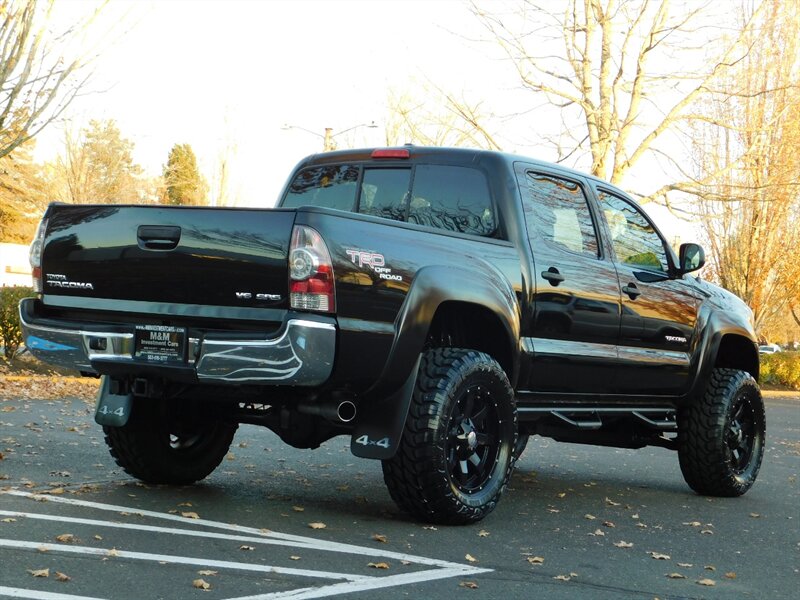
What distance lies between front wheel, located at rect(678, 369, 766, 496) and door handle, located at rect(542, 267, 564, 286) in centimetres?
222

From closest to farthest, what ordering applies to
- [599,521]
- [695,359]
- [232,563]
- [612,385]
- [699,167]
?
[232,563] → [599,521] → [612,385] → [695,359] → [699,167]

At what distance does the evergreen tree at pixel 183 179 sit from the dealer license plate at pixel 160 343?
37.5 m

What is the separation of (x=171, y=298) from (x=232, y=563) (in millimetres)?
1512

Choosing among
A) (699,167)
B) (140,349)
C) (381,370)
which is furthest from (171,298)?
(699,167)

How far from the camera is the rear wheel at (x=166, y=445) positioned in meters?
6.94

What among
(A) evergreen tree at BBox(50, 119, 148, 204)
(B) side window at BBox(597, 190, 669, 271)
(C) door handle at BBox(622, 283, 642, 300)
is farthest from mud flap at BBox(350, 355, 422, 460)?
(A) evergreen tree at BBox(50, 119, 148, 204)

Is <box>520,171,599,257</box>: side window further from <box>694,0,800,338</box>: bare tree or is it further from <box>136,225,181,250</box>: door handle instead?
<box>694,0,800,338</box>: bare tree

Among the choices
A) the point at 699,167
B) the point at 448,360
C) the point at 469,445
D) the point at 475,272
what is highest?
the point at 699,167

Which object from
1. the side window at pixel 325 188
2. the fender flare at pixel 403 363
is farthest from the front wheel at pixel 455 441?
the side window at pixel 325 188

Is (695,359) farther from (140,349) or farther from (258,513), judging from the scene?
(140,349)

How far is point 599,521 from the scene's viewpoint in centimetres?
709

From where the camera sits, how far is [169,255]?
582 centimetres

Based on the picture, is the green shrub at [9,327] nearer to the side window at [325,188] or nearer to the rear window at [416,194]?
the side window at [325,188]

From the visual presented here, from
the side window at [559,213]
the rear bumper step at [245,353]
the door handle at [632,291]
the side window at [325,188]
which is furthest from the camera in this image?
the door handle at [632,291]
